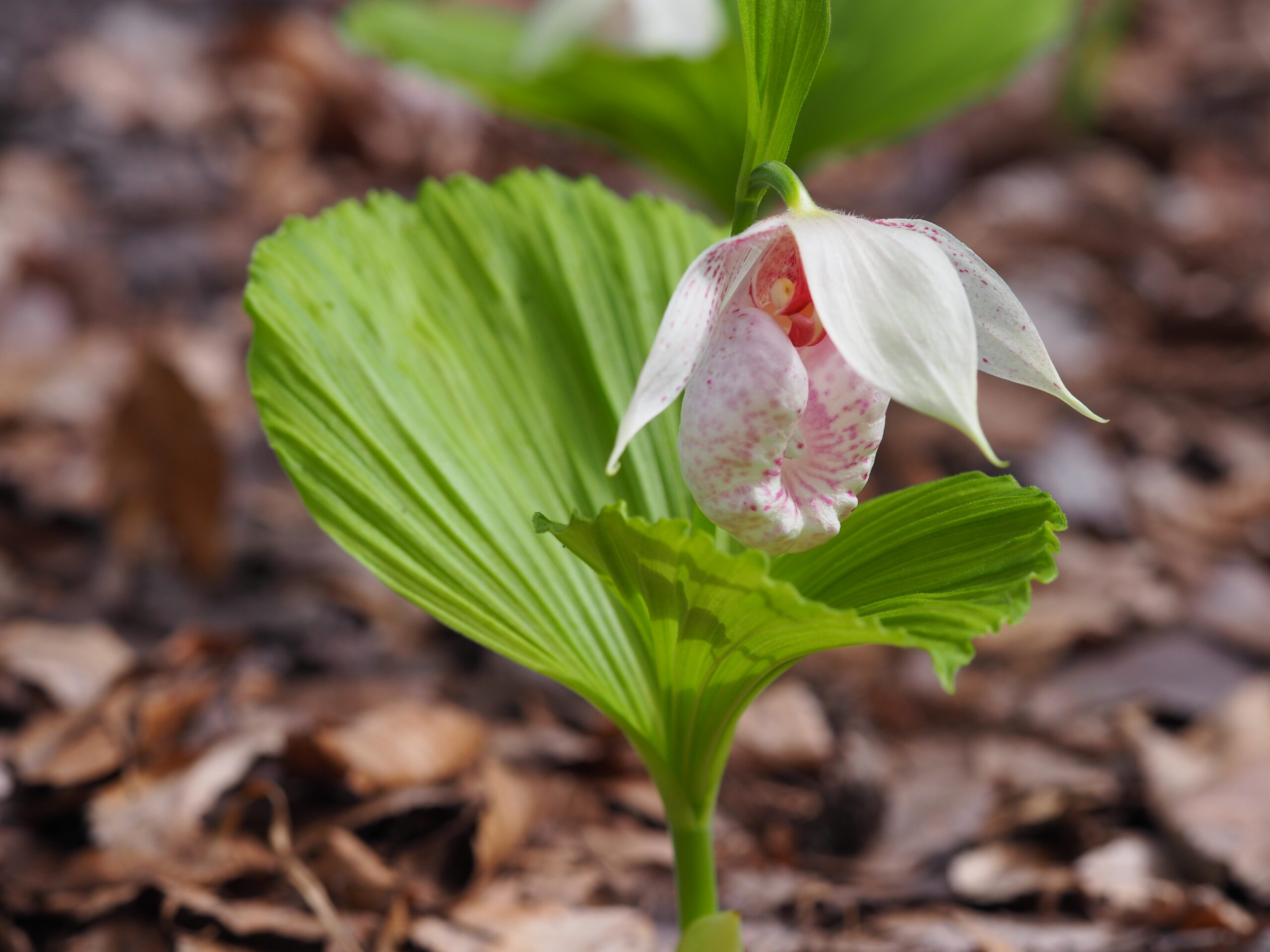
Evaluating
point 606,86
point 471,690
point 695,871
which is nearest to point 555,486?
point 695,871

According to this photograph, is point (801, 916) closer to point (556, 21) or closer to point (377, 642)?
point (377, 642)

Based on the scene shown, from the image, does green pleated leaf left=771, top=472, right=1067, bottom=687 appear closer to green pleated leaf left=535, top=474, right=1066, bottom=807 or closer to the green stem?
green pleated leaf left=535, top=474, right=1066, bottom=807

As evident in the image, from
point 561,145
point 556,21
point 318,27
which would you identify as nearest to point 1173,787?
point 556,21

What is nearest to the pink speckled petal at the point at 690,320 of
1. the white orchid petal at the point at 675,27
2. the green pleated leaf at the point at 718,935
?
the green pleated leaf at the point at 718,935

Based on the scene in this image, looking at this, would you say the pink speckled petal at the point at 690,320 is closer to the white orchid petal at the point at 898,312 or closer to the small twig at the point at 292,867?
the white orchid petal at the point at 898,312

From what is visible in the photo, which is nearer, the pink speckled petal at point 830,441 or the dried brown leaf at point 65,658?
the pink speckled petal at point 830,441

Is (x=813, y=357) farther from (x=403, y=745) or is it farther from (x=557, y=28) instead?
(x=557, y=28)

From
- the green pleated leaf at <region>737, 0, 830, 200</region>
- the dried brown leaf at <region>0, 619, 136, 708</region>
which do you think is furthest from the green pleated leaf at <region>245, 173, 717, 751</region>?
the dried brown leaf at <region>0, 619, 136, 708</region>
